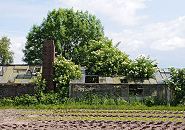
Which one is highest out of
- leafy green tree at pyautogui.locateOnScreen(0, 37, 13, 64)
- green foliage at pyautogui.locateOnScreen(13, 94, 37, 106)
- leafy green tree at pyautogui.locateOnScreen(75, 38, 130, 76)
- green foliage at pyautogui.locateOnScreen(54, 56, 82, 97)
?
leafy green tree at pyautogui.locateOnScreen(0, 37, 13, 64)

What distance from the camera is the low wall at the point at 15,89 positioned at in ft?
139

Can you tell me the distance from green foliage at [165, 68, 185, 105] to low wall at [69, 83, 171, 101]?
0.52 metres

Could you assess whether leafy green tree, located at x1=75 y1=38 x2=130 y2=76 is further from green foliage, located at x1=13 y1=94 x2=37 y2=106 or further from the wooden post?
green foliage, located at x1=13 y1=94 x2=37 y2=106

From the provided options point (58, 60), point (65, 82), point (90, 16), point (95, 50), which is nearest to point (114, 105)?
point (65, 82)

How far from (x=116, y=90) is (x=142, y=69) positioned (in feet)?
15.7

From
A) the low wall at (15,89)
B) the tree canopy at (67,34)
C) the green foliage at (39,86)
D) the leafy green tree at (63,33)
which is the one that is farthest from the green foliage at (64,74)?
the leafy green tree at (63,33)

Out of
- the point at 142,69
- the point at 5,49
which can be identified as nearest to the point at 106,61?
the point at 142,69

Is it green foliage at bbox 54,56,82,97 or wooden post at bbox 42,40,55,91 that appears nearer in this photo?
green foliage at bbox 54,56,82,97

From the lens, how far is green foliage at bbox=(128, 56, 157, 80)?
4407 centimetres

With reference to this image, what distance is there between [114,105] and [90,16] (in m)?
37.4

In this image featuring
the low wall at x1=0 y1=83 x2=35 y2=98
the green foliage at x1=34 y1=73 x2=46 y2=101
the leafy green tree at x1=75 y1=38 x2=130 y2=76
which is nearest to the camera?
the green foliage at x1=34 y1=73 x2=46 y2=101

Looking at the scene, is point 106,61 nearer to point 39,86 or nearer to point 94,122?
point 39,86

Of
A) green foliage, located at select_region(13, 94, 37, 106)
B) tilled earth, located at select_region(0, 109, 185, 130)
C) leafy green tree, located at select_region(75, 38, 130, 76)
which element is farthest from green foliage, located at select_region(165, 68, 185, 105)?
tilled earth, located at select_region(0, 109, 185, 130)

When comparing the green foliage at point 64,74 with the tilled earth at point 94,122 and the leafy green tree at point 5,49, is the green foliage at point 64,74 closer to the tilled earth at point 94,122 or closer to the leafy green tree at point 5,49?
the tilled earth at point 94,122
